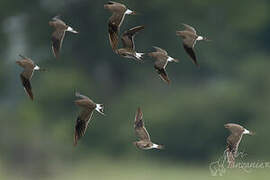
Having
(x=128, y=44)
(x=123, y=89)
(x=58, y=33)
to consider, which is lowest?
(x=123, y=89)

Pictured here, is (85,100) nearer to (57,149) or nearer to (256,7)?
(57,149)

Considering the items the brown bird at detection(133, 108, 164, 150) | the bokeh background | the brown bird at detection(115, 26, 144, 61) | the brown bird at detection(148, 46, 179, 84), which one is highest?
the brown bird at detection(115, 26, 144, 61)

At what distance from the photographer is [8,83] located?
14.6 m

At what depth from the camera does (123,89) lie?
556 inches

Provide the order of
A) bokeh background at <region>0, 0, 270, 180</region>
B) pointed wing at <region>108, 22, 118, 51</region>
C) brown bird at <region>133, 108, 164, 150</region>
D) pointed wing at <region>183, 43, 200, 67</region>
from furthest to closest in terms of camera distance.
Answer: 1. bokeh background at <region>0, 0, 270, 180</region>
2. brown bird at <region>133, 108, 164, 150</region>
3. pointed wing at <region>183, 43, 200, 67</region>
4. pointed wing at <region>108, 22, 118, 51</region>

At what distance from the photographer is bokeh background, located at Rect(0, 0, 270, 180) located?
1381cm

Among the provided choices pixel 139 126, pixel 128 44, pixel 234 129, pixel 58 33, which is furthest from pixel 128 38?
pixel 234 129

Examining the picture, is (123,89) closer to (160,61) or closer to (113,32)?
(160,61)

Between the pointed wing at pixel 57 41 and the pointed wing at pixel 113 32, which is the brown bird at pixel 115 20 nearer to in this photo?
the pointed wing at pixel 113 32

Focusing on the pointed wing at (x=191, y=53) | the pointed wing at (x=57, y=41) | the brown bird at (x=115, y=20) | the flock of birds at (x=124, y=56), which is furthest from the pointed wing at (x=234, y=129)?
the pointed wing at (x=57, y=41)

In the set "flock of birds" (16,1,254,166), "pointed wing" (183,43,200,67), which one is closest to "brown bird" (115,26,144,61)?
"flock of birds" (16,1,254,166)

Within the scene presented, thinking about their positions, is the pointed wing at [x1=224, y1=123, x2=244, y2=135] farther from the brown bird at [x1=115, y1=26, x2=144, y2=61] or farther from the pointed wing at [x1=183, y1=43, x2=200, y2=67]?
the brown bird at [x1=115, y1=26, x2=144, y2=61]

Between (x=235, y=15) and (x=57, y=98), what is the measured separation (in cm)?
260

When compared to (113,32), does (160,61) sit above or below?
below
